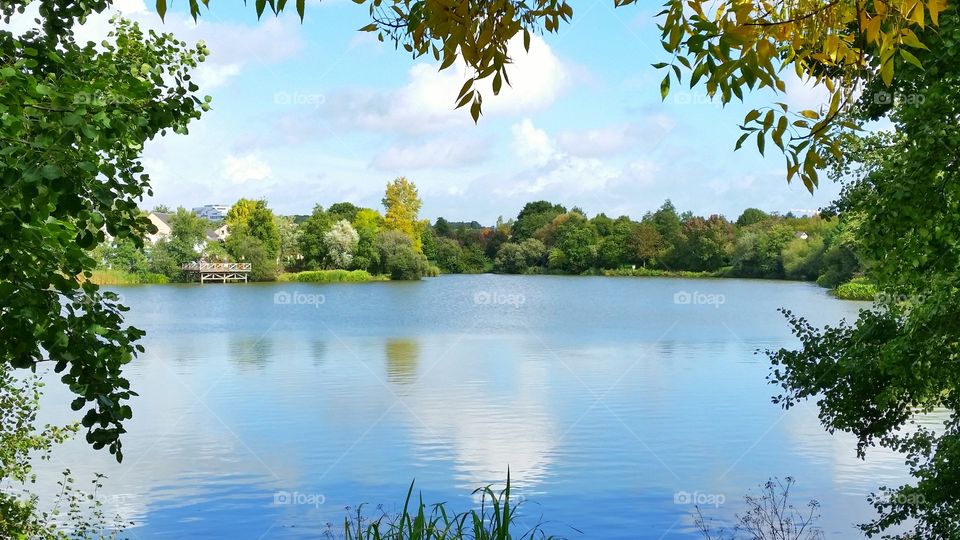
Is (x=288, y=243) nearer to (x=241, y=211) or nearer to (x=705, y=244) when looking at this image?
(x=241, y=211)

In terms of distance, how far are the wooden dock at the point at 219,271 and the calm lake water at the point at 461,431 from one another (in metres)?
26.5

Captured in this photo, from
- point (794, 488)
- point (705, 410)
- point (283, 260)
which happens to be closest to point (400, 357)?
point (705, 410)

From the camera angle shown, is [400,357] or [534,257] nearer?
[400,357]

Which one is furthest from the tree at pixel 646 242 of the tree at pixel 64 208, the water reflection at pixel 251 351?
the tree at pixel 64 208

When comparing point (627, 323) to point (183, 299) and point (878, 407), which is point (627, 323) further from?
point (878, 407)

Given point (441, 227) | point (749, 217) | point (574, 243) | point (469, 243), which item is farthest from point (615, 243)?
point (441, 227)

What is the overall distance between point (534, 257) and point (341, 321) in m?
29.9

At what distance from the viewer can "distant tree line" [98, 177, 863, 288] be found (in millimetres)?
52031

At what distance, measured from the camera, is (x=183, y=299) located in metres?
42.2

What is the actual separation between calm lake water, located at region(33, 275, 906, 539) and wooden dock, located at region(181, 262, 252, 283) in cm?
2649

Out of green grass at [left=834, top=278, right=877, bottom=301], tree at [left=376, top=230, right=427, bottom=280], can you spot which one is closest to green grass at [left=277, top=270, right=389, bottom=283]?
tree at [left=376, top=230, right=427, bottom=280]

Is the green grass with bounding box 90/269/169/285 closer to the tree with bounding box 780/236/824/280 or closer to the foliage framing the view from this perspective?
the tree with bounding box 780/236/824/280

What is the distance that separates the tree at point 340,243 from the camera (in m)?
51.5

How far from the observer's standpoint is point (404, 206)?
180 feet
